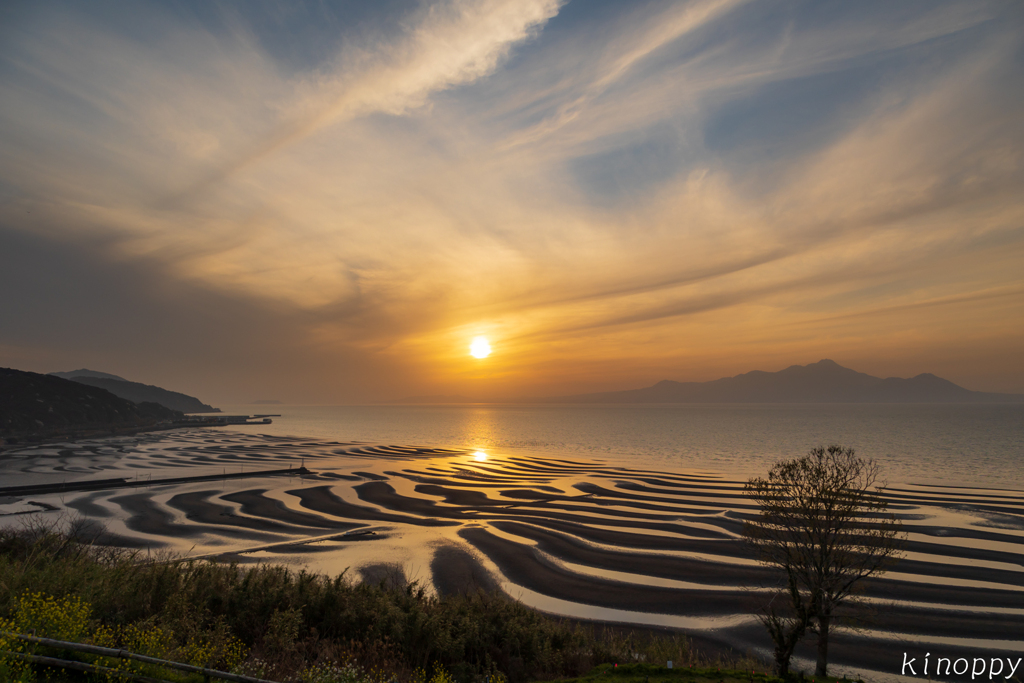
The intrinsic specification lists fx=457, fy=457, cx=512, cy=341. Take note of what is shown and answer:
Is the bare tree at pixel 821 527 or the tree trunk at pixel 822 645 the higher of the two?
the bare tree at pixel 821 527

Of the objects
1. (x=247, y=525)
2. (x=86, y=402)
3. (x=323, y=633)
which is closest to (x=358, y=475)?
(x=247, y=525)

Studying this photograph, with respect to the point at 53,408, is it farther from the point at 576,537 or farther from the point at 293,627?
the point at 293,627

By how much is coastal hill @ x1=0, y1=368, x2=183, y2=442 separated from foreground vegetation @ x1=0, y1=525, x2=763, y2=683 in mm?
138407

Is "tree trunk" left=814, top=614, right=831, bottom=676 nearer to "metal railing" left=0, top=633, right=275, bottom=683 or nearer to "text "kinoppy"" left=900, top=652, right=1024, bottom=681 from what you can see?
"text "kinoppy"" left=900, top=652, right=1024, bottom=681

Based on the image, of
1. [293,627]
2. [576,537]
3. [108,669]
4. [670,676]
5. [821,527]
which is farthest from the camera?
[576,537]

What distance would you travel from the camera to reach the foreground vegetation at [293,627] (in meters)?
10.9

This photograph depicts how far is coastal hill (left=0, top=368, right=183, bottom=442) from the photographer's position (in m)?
124

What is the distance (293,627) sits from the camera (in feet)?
43.2

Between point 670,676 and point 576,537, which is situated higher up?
point 670,676

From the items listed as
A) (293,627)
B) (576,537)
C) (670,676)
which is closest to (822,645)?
(670,676)

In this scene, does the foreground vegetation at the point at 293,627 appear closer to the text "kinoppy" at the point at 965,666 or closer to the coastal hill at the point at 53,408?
the text "kinoppy" at the point at 965,666

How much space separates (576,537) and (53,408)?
581 feet

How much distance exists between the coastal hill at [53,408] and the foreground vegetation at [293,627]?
138 meters

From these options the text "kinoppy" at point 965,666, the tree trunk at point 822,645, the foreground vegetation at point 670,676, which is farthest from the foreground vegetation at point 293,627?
the text "kinoppy" at point 965,666
